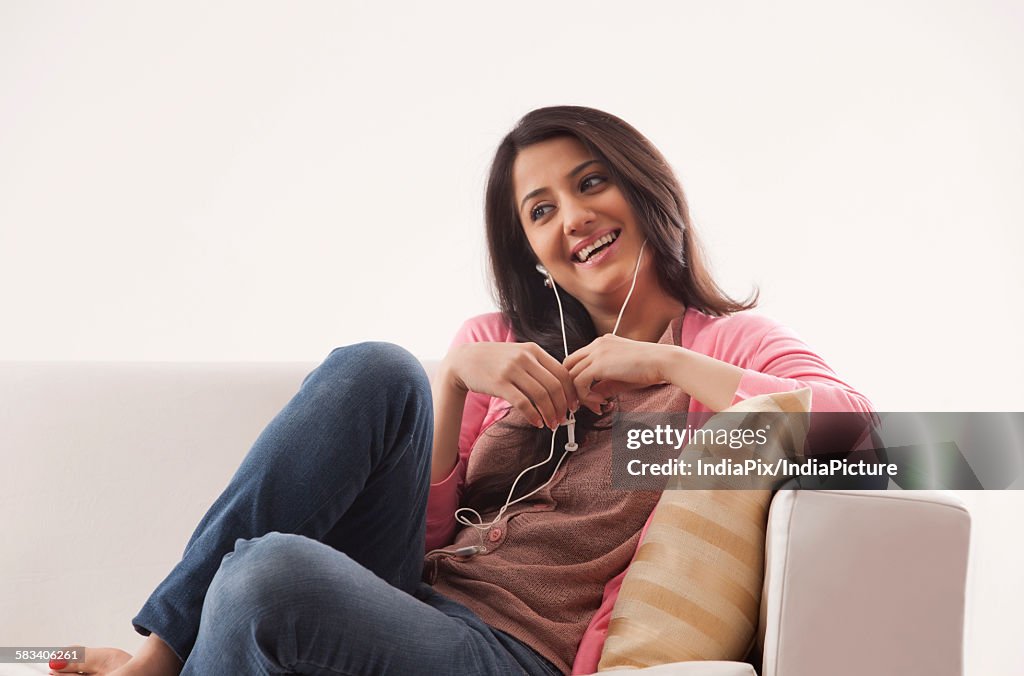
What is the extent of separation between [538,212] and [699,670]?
2.92ft

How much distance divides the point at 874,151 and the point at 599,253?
101 cm

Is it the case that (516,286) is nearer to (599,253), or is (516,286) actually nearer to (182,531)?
(599,253)

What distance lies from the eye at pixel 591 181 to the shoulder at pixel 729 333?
274mm

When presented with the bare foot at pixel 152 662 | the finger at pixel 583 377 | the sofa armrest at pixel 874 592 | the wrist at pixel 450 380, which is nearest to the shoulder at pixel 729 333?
the finger at pixel 583 377

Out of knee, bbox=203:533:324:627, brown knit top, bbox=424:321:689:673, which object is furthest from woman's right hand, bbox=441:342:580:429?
knee, bbox=203:533:324:627

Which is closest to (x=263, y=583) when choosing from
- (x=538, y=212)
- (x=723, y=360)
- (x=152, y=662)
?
(x=152, y=662)

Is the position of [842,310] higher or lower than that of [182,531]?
higher

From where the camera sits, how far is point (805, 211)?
7.55 ft

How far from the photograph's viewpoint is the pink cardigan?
1252mm

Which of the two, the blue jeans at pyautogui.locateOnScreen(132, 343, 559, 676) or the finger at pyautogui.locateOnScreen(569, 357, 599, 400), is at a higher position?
the finger at pyautogui.locateOnScreen(569, 357, 599, 400)

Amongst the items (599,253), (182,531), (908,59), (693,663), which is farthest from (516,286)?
(908,59)

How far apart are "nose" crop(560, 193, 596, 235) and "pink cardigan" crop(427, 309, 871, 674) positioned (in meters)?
0.23

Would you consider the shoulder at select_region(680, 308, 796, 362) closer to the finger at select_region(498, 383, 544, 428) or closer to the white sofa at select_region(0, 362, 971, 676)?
the finger at select_region(498, 383, 544, 428)

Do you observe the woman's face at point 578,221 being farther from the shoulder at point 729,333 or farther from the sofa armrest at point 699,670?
the sofa armrest at point 699,670
